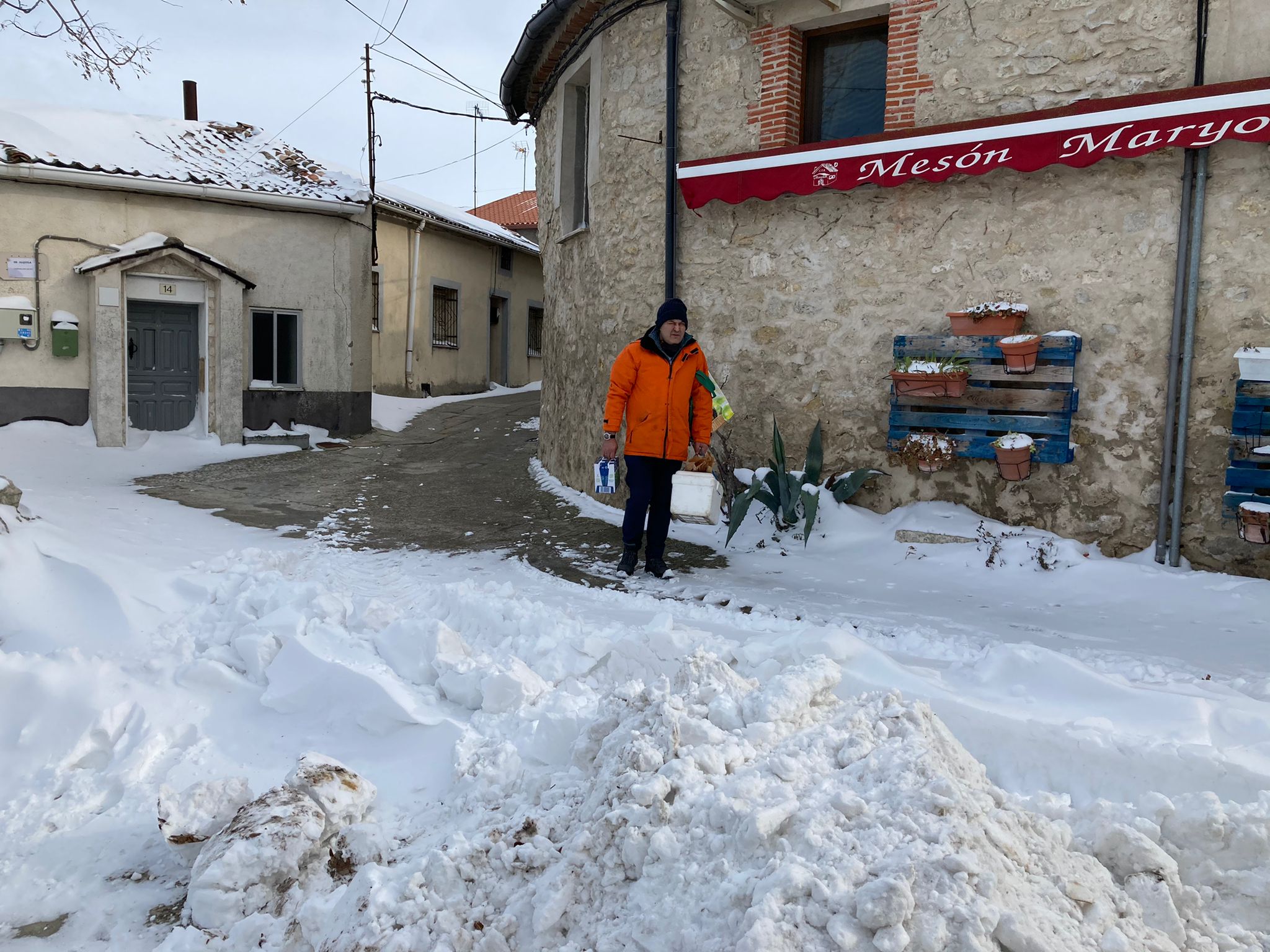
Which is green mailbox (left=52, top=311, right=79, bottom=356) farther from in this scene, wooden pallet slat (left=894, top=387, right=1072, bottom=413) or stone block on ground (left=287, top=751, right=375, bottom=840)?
stone block on ground (left=287, top=751, right=375, bottom=840)

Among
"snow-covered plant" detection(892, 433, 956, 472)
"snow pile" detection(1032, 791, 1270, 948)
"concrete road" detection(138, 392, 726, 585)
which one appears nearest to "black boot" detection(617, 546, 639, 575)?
"concrete road" detection(138, 392, 726, 585)

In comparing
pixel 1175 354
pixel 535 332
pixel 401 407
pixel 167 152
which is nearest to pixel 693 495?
pixel 1175 354

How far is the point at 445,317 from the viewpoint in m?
20.2

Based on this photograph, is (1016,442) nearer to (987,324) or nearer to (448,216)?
(987,324)

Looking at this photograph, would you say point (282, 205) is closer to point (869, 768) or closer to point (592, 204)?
point (592, 204)

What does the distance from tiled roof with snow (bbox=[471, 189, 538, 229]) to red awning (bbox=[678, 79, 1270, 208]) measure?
24.3 meters

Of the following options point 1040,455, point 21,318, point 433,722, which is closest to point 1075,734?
point 433,722

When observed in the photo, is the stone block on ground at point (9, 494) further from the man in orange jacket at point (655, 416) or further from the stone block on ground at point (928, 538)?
the stone block on ground at point (928, 538)

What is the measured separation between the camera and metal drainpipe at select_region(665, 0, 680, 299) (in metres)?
7.26

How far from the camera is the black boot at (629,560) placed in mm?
5648

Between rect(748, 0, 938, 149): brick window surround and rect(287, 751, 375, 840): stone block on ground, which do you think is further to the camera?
rect(748, 0, 938, 149): brick window surround

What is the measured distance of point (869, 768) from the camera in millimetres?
2346

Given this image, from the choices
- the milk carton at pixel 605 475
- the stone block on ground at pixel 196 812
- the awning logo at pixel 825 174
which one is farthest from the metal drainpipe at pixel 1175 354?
the stone block on ground at pixel 196 812

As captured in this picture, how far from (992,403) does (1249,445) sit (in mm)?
1417
